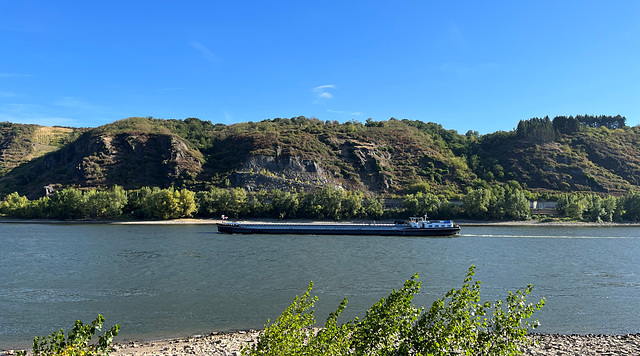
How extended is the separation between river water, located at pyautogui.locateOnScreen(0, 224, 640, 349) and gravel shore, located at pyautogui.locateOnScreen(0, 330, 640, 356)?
5.26 ft

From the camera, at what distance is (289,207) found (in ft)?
368

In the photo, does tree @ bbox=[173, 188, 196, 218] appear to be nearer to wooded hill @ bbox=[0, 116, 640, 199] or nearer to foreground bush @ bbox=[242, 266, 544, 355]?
wooded hill @ bbox=[0, 116, 640, 199]

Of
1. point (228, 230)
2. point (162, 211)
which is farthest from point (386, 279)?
point (162, 211)

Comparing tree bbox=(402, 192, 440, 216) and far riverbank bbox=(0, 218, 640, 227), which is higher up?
tree bbox=(402, 192, 440, 216)

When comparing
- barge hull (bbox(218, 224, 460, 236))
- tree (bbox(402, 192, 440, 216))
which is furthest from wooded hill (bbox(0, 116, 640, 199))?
barge hull (bbox(218, 224, 460, 236))

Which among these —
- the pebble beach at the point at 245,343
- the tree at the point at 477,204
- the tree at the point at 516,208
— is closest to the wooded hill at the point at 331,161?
the tree at the point at 477,204

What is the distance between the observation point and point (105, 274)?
3734 centimetres

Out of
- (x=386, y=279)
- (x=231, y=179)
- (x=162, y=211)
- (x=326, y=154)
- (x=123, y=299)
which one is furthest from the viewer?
(x=326, y=154)

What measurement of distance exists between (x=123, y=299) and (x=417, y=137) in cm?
17630

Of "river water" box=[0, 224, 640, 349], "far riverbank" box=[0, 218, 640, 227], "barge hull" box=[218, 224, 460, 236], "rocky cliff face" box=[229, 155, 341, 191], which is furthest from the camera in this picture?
"rocky cliff face" box=[229, 155, 341, 191]

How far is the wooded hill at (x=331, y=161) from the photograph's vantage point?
465 feet

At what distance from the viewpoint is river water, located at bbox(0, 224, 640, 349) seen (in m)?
24.5

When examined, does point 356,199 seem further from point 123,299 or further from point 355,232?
point 123,299

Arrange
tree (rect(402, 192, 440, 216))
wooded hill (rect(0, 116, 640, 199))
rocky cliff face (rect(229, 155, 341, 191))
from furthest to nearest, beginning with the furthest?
wooded hill (rect(0, 116, 640, 199)), rocky cliff face (rect(229, 155, 341, 191)), tree (rect(402, 192, 440, 216))
